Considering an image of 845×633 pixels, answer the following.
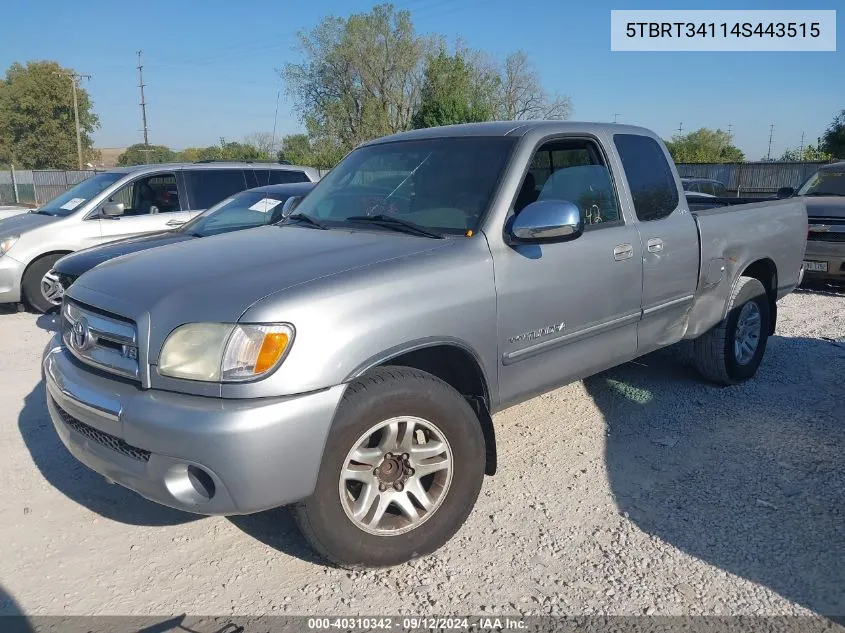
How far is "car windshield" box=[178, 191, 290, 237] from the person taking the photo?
24.1 feet

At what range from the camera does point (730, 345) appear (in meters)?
5.03

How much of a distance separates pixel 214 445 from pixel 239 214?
5558mm

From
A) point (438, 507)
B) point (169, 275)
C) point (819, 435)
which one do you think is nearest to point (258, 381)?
point (169, 275)

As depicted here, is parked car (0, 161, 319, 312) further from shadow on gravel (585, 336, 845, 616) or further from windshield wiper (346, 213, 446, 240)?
shadow on gravel (585, 336, 845, 616)

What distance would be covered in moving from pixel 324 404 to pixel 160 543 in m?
1.30

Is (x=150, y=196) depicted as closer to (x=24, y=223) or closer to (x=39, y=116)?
(x=24, y=223)

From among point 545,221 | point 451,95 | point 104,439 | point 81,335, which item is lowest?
point 104,439

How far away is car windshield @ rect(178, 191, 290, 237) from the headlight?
2.07 m

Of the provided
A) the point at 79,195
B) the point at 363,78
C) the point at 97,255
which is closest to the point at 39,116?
the point at 363,78

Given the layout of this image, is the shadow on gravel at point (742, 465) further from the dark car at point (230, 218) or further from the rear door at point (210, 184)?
the rear door at point (210, 184)

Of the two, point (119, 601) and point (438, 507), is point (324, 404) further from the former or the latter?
point (119, 601)

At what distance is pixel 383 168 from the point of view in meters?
4.01

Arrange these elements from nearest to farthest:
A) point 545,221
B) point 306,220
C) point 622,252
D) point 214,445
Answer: point 214,445
point 545,221
point 622,252
point 306,220

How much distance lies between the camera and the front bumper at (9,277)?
7.77 meters
